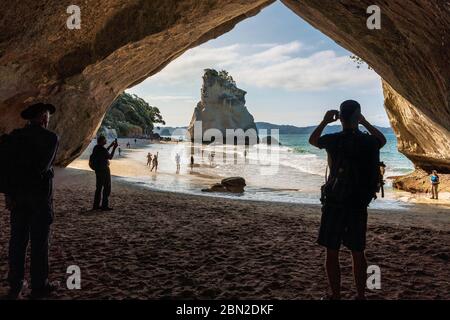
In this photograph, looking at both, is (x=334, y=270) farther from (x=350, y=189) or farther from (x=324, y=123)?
(x=324, y=123)

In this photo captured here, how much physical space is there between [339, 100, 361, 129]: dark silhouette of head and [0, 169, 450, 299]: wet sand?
6.67 ft

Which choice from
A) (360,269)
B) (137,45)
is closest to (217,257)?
(360,269)

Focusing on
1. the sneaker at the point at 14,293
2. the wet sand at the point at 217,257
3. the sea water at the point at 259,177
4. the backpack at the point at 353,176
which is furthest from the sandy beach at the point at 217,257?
the sea water at the point at 259,177

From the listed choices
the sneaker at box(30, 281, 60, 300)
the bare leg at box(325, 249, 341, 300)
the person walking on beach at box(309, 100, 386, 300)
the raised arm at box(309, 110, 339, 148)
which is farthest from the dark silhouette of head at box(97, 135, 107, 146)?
the bare leg at box(325, 249, 341, 300)

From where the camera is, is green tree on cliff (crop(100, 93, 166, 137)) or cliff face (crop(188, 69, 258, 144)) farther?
cliff face (crop(188, 69, 258, 144))

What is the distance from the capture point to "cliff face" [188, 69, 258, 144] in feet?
382

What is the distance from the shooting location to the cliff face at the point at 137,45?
741 cm

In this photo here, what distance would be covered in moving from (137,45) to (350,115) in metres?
9.48

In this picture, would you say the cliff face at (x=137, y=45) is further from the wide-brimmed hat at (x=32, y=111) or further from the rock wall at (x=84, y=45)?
the wide-brimmed hat at (x=32, y=111)

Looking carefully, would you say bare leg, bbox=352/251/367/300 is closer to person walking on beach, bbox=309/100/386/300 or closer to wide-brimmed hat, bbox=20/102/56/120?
person walking on beach, bbox=309/100/386/300

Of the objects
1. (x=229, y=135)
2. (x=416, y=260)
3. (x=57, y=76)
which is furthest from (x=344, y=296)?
(x=229, y=135)

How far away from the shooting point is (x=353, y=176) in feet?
11.6
